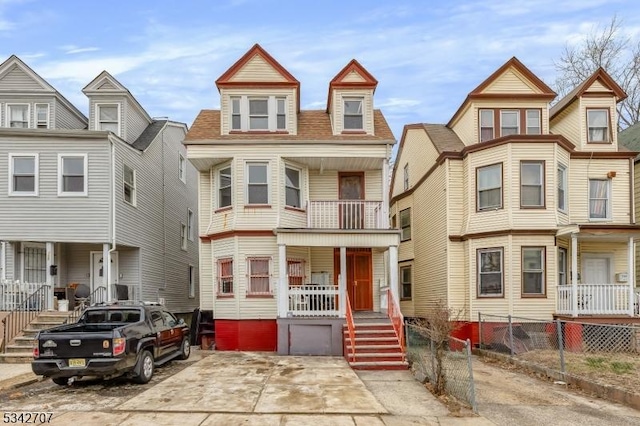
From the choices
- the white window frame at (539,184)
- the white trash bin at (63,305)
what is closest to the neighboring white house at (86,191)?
the white trash bin at (63,305)

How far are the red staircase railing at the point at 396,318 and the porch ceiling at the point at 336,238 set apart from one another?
162cm

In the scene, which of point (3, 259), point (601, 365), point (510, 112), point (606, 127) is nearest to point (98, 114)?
point (3, 259)

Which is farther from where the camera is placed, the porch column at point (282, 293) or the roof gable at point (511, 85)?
the roof gable at point (511, 85)

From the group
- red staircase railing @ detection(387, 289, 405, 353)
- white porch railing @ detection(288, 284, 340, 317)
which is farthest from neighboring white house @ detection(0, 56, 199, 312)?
red staircase railing @ detection(387, 289, 405, 353)

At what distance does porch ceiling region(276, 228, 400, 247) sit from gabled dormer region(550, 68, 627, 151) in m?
8.50

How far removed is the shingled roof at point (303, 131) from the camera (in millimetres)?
16516

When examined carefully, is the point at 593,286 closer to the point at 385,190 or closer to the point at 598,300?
the point at 598,300

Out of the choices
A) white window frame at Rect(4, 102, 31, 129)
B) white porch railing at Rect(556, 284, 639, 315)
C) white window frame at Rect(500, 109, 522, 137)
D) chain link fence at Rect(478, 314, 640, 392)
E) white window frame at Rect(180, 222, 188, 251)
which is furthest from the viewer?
white window frame at Rect(180, 222, 188, 251)

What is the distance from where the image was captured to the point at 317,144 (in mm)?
16328

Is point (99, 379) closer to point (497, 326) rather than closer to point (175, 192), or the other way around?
point (497, 326)

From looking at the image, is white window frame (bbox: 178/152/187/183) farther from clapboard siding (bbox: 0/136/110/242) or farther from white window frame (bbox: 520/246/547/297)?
white window frame (bbox: 520/246/547/297)

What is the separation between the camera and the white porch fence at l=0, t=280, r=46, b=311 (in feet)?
49.0

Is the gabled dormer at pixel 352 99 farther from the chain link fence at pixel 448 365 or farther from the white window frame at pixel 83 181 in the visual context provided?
the white window frame at pixel 83 181

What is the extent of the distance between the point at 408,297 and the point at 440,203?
5518mm
